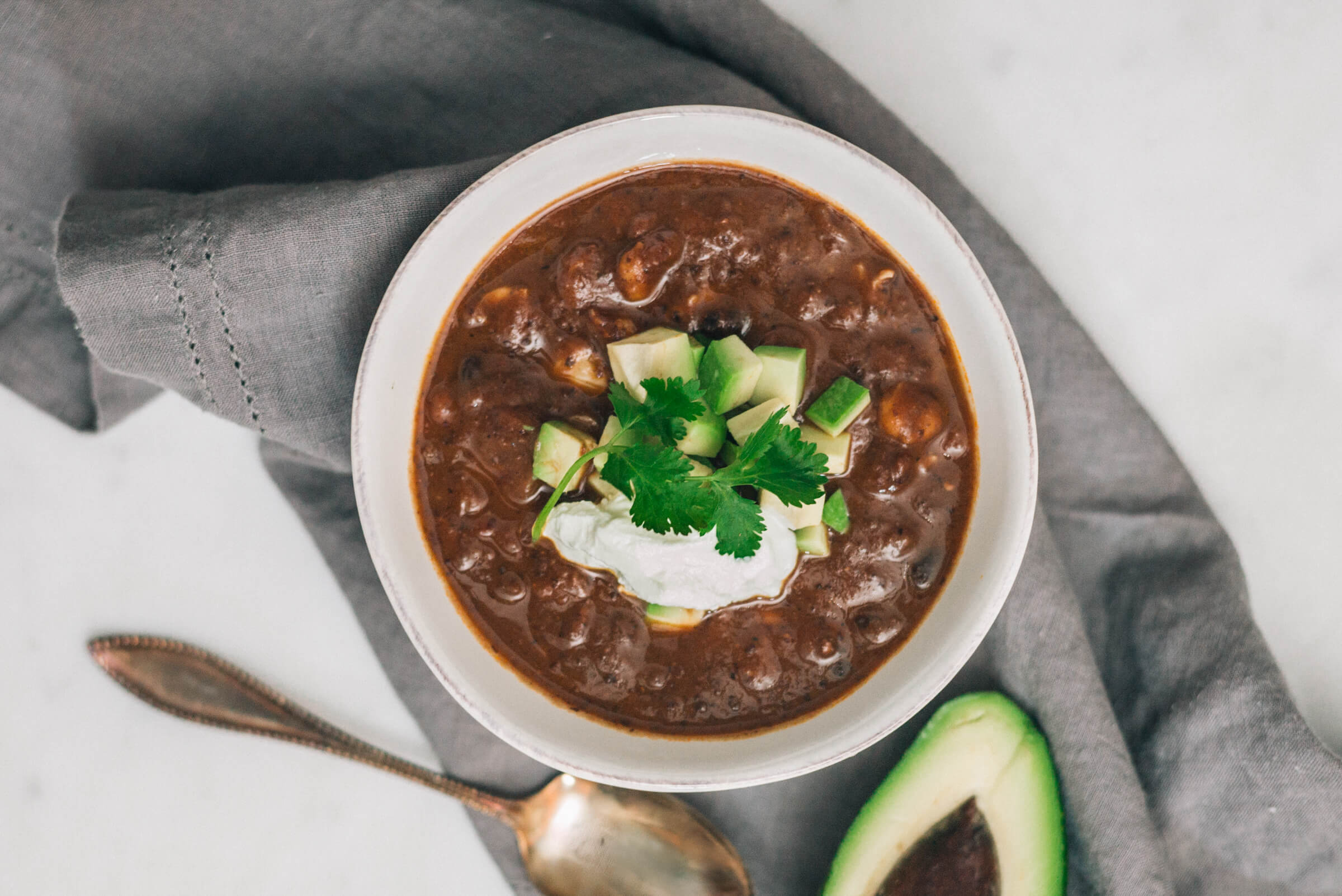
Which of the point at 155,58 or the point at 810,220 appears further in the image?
the point at 155,58

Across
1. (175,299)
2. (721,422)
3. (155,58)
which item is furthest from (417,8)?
(721,422)

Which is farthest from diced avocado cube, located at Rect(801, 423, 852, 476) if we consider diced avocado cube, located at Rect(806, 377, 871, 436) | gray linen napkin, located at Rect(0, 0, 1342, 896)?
gray linen napkin, located at Rect(0, 0, 1342, 896)

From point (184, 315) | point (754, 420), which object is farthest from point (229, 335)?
point (754, 420)

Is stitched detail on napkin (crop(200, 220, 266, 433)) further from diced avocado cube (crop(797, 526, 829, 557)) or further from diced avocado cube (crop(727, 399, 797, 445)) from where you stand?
diced avocado cube (crop(797, 526, 829, 557))

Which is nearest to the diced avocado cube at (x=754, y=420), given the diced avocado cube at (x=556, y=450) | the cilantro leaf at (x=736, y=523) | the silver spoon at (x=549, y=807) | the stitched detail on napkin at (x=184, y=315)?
the cilantro leaf at (x=736, y=523)

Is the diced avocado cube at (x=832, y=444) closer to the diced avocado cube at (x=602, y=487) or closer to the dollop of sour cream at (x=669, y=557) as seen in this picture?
the dollop of sour cream at (x=669, y=557)

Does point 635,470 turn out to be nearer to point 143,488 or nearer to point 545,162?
point 545,162
